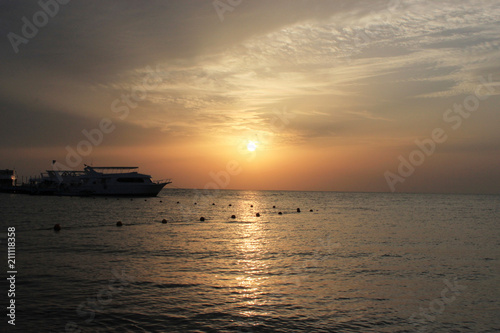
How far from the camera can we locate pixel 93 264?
19.4 meters

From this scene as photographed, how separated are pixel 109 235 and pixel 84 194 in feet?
310

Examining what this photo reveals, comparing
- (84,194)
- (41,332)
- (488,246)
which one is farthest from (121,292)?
(84,194)

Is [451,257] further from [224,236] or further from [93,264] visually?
[93,264]
